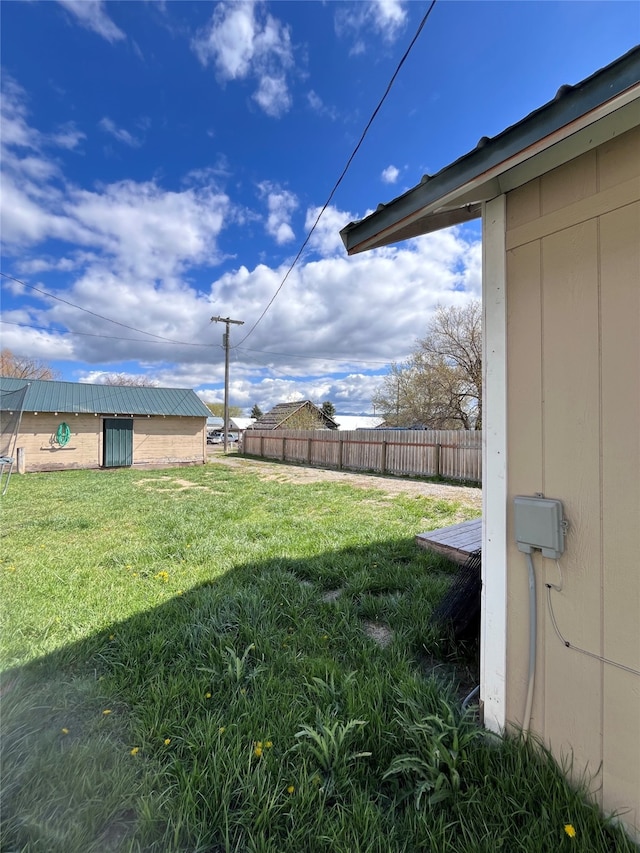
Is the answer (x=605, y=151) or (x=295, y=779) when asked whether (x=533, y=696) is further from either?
(x=605, y=151)

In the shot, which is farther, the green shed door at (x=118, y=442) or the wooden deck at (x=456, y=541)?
the green shed door at (x=118, y=442)

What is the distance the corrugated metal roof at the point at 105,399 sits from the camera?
11.9m

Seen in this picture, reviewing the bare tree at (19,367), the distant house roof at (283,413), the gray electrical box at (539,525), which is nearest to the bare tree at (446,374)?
the distant house roof at (283,413)

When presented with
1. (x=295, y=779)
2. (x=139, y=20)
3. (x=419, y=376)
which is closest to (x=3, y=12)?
(x=139, y=20)

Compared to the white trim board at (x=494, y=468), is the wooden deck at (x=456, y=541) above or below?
below

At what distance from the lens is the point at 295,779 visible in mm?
1231

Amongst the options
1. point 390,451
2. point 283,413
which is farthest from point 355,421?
point 390,451

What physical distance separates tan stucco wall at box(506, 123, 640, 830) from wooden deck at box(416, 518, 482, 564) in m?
1.70

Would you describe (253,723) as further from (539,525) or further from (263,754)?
(539,525)

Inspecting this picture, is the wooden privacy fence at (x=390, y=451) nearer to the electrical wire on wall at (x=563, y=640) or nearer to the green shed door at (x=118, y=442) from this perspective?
the green shed door at (x=118, y=442)

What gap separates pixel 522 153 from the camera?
1.12m

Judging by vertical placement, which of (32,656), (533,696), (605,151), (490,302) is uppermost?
(605,151)

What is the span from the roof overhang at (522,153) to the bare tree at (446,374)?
14651mm

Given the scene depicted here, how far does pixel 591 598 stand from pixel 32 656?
8.80 feet
